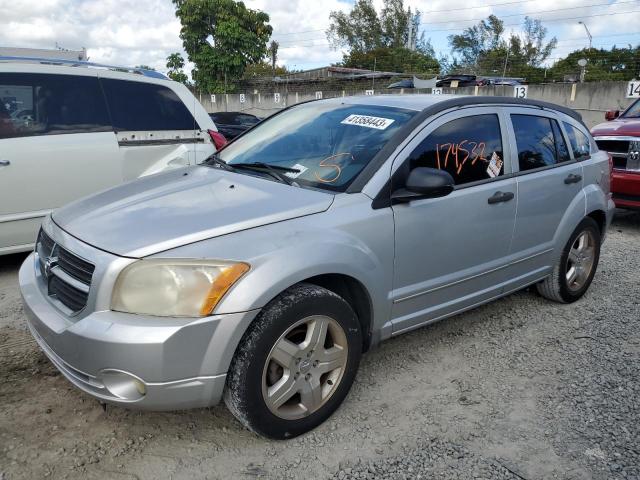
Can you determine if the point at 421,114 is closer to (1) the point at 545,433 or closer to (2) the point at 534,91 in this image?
(1) the point at 545,433

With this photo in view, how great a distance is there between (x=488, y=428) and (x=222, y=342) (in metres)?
1.46

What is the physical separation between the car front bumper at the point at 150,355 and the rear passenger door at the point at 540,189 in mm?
2237

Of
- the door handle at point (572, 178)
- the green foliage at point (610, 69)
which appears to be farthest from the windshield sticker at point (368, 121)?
the green foliage at point (610, 69)

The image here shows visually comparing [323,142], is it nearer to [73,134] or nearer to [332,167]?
[332,167]

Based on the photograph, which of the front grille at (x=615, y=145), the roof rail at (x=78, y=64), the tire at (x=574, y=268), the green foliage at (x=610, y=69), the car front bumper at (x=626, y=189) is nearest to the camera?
the tire at (x=574, y=268)

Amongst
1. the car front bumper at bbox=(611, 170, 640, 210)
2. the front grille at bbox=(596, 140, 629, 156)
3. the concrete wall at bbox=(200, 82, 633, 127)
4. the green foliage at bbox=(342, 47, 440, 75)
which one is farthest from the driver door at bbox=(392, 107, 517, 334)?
the green foliage at bbox=(342, 47, 440, 75)

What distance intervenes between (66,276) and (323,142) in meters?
1.61

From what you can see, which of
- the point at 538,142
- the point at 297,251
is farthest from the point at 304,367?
the point at 538,142

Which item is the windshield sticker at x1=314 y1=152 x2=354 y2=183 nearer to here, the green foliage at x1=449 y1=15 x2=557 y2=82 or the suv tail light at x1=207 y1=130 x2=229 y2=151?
the suv tail light at x1=207 y1=130 x2=229 y2=151

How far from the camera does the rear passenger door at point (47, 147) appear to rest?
4465mm

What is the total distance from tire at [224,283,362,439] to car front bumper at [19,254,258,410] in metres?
0.09

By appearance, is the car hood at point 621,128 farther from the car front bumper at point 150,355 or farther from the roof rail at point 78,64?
the car front bumper at point 150,355

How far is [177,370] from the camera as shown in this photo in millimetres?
2193

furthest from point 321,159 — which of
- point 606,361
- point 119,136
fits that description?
point 119,136
